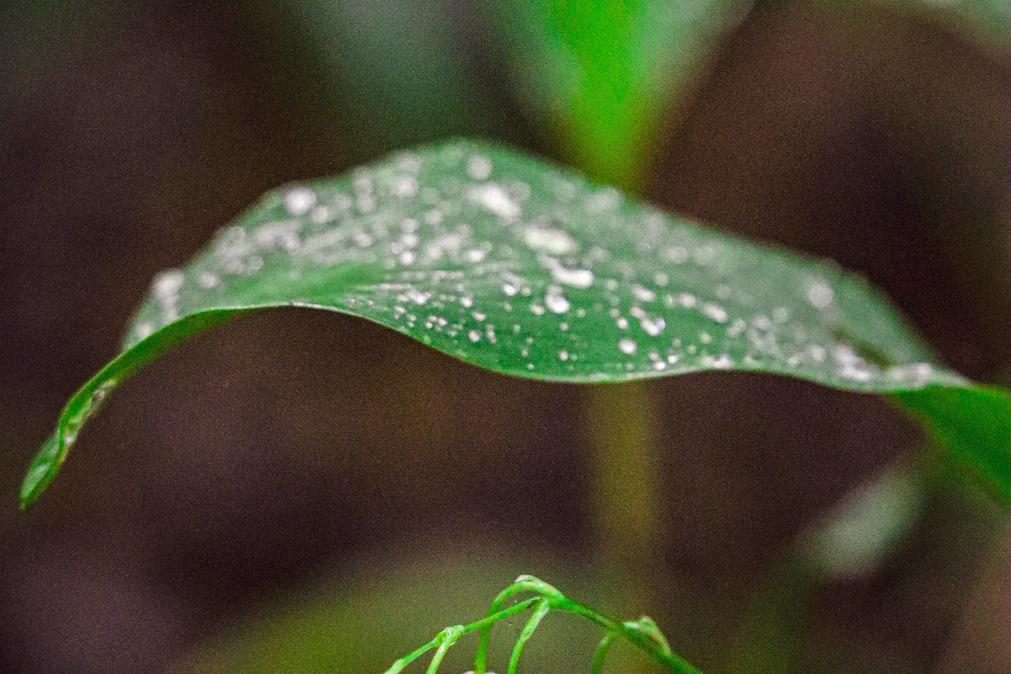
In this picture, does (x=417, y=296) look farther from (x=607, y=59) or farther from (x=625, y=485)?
(x=625, y=485)

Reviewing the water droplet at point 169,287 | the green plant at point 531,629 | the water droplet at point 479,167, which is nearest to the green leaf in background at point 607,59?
the water droplet at point 479,167

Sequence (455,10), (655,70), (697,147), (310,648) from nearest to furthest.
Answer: (655,70) → (310,648) → (455,10) → (697,147)

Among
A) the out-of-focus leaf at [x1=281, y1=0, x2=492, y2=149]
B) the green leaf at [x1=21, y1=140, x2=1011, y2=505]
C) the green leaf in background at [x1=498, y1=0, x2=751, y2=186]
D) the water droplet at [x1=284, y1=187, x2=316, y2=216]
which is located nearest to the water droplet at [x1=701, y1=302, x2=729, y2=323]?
the green leaf at [x1=21, y1=140, x2=1011, y2=505]

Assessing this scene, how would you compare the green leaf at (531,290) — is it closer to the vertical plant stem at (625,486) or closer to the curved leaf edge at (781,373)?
the curved leaf edge at (781,373)

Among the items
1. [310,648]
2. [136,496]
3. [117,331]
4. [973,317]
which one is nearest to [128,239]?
[117,331]

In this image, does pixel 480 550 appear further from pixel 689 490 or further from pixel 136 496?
pixel 136 496

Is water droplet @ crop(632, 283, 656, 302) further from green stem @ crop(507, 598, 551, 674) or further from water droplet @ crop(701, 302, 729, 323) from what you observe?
green stem @ crop(507, 598, 551, 674)

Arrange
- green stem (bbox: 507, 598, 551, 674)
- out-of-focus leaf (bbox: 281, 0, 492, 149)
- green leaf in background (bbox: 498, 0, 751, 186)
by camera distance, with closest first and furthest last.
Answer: green stem (bbox: 507, 598, 551, 674), green leaf in background (bbox: 498, 0, 751, 186), out-of-focus leaf (bbox: 281, 0, 492, 149)
